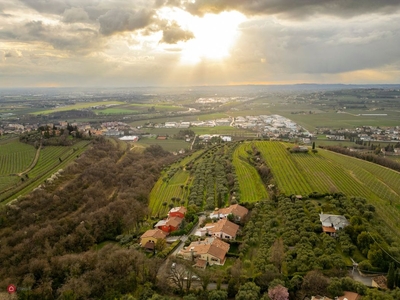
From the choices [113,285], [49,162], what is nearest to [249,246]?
[113,285]

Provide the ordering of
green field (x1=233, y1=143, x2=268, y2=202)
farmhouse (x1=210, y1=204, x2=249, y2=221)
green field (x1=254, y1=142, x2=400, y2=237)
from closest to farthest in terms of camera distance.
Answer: farmhouse (x1=210, y1=204, x2=249, y2=221) < green field (x1=254, y1=142, x2=400, y2=237) < green field (x1=233, y1=143, x2=268, y2=202)

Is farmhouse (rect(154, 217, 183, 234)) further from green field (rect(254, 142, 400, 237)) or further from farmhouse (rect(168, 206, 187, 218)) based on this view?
green field (rect(254, 142, 400, 237))

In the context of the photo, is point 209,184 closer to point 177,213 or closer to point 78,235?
point 177,213

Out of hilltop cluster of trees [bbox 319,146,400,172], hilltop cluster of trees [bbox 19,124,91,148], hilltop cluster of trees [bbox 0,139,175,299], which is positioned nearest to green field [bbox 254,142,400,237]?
hilltop cluster of trees [bbox 319,146,400,172]

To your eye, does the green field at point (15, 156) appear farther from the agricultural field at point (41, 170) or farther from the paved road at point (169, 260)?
the paved road at point (169, 260)

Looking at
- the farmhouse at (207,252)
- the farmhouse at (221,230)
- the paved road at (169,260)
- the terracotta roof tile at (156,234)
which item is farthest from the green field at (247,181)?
the terracotta roof tile at (156,234)
